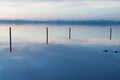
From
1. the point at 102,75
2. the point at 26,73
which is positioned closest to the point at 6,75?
the point at 26,73

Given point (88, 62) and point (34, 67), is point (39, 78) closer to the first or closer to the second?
point (34, 67)

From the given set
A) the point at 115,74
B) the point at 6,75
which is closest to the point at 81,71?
the point at 115,74

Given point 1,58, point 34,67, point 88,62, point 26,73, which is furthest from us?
point 1,58

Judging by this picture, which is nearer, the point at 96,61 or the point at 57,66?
the point at 57,66

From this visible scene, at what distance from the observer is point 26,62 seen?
18.2 meters

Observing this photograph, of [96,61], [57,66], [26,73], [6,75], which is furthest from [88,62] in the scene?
[6,75]

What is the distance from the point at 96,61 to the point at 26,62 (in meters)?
5.05

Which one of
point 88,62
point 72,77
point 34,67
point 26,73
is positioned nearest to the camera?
point 72,77

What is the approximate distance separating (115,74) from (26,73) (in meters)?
5.03

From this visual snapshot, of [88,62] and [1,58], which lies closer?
[88,62]

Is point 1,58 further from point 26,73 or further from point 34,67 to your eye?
point 26,73

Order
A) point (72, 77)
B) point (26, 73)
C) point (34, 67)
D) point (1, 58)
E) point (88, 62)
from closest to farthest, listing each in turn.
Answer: point (72, 77), point (26, 73), point (34, 67), point (88, 62), point (1, 58)

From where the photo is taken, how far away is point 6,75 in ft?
46.0

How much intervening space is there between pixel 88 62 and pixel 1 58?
6.91 m
